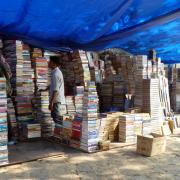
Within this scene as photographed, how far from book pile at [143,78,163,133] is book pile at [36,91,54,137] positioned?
2.17m

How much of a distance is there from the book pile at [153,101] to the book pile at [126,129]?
29.0 inches

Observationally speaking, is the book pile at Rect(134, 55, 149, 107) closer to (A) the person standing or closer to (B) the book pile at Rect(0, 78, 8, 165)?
(A) the person standing

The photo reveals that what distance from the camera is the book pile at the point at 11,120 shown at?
652 centimetres

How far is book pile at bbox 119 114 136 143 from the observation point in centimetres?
611

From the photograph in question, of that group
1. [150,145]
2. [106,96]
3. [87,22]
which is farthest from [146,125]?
[87,22]

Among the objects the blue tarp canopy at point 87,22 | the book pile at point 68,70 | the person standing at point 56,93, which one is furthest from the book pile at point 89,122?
the book pile at point 68,70

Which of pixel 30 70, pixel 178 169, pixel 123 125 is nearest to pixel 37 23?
pixel 30 70

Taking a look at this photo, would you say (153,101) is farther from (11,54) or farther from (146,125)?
(11,54)

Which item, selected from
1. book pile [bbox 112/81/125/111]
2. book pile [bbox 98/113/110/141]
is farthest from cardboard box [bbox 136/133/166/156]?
book pile [bbox 112/81/125/111]

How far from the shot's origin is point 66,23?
5.87 meters

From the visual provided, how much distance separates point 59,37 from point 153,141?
3.25 meters

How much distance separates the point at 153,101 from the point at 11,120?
3144 mm

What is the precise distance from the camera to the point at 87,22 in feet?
19.1

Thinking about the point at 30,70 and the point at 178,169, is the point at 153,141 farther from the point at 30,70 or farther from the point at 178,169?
the point at 30,70
